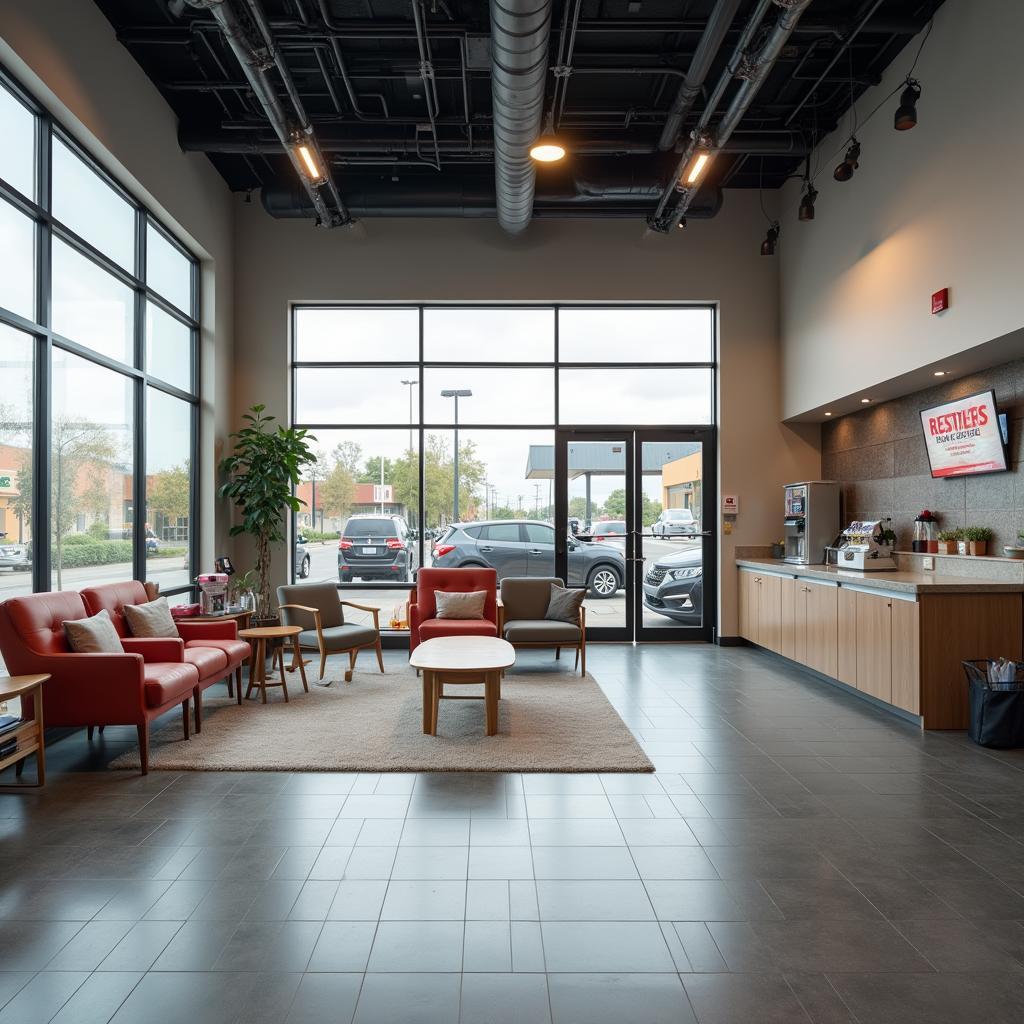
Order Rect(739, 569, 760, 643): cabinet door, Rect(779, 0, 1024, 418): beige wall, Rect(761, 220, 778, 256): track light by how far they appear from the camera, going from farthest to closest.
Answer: Rect(739, 569, 760, 643): cabinet door
Rect(761, 220, 778, 256): track light
Rect(779, 0, 1024, 418): beige wall

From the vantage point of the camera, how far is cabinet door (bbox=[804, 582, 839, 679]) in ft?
19.9

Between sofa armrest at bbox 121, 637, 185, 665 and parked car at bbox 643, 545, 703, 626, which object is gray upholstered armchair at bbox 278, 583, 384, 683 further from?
parked car at bbox 643, 545, 703, 626

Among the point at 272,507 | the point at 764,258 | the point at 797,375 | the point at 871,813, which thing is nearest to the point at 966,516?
the point at 797,375

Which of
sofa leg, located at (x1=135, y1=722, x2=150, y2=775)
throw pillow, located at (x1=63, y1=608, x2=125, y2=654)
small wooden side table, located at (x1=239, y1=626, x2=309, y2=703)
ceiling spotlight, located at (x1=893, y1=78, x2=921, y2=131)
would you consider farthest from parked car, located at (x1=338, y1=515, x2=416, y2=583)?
ceiling spotlight, located at (x1=893, y1=78, x2=921, y2=131)

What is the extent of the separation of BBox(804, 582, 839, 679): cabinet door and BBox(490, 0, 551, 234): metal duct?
166 inches

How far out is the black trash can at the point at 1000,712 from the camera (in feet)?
14.7

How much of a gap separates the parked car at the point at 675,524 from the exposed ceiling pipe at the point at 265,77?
15.5ft

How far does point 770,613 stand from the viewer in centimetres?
745

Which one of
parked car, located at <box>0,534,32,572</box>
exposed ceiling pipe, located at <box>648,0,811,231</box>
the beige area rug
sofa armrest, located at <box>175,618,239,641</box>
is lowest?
the beige area rug

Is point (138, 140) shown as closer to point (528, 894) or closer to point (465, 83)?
point (465, 83)

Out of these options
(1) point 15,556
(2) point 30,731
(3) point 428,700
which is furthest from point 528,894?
(1) point 15,556

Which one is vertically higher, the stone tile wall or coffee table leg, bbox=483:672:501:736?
the stone tile wall

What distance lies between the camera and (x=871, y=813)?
353cm

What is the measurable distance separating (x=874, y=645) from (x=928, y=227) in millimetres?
2962
